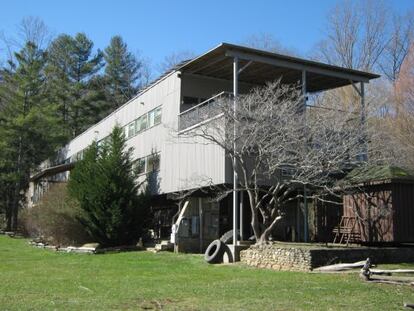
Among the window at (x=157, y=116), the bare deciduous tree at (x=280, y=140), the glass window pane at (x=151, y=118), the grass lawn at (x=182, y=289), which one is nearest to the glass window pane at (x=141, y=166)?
the glass window pane at (x=151, y=118)

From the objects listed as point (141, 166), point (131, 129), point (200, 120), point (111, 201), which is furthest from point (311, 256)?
point (131, 129)

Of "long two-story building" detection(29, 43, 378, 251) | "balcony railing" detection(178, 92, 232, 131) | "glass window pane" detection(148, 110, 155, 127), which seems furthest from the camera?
"glass window pane" detection(148, 110, 155, 127)

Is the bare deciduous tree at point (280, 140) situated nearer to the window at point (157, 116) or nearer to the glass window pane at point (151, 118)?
the window at point (157, 116)

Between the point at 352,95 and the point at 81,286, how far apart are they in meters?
26.4

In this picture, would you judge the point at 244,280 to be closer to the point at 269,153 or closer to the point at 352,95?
the point at 269,153

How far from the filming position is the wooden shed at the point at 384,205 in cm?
1920

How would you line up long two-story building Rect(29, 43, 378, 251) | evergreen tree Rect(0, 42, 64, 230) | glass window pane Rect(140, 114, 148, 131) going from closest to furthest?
long two-story building Rect(29, 43, 378, 251)
glass window pane Rect(140, 114, 148, 131)
evergreen tree Rect(0, 42, 64, 230)

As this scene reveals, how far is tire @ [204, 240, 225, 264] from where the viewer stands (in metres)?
18.9

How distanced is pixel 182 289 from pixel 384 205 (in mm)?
10270

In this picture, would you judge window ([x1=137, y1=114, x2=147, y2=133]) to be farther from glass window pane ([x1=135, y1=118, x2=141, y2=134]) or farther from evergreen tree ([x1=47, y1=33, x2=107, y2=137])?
evergreen tree ([x1=47, y1=33, x2=107, y2=137])

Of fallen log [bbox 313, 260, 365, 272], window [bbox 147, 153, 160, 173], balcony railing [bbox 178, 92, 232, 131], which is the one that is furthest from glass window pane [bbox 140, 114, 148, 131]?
fallen log [bbox 313, 260, 365, 272]

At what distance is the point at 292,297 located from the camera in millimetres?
10883

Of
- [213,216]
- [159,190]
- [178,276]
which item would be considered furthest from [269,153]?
[159,190]

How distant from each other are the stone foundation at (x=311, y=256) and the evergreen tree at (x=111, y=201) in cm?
869
